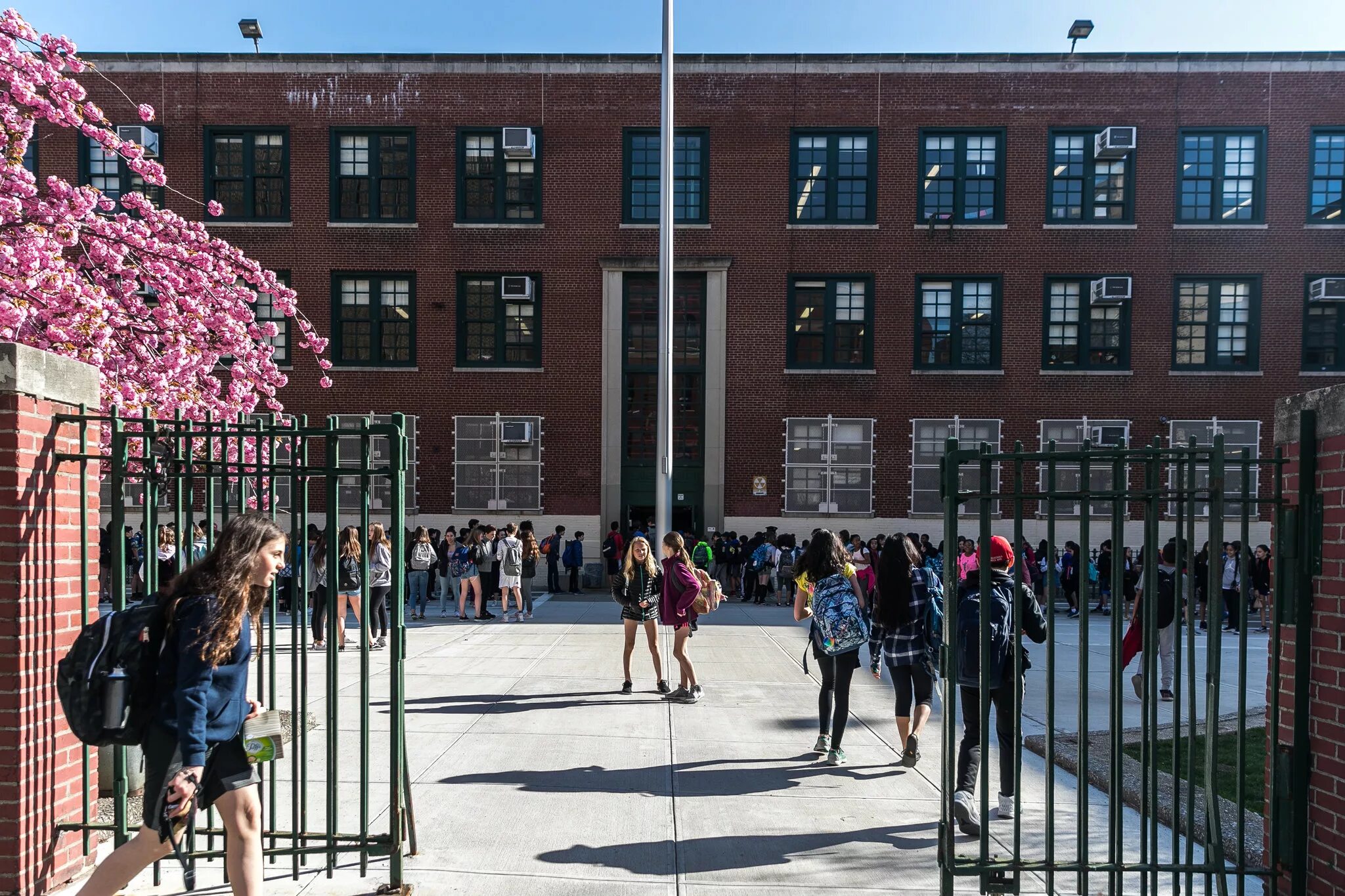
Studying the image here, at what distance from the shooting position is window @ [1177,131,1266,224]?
2136 cm

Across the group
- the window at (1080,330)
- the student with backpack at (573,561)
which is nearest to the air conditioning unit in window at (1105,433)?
the window at (1080,330)

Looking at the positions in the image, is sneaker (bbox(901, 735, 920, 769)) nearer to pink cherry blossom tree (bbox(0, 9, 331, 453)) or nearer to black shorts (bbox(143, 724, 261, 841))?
black shorts (bbox(143, 724, 261, 841))

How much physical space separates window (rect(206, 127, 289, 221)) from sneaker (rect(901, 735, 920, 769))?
2120cm

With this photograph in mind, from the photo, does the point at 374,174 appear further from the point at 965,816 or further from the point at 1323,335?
the point at 1323,335

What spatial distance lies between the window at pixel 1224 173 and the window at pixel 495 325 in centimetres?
1668

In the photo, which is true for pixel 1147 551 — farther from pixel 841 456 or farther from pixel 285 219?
pixel 285 219

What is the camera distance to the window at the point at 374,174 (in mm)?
21953

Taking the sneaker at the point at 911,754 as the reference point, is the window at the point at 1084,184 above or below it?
above

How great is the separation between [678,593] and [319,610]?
5.32 metres

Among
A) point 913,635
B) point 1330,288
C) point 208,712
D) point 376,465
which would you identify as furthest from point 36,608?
point 1330,288

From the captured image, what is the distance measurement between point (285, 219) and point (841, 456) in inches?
614

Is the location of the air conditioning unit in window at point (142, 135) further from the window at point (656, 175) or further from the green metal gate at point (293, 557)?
the green metal gate at point (293, 557)

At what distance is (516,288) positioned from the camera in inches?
845

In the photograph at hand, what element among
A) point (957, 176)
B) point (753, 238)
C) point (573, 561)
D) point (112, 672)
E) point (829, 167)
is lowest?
point (573, 561)
